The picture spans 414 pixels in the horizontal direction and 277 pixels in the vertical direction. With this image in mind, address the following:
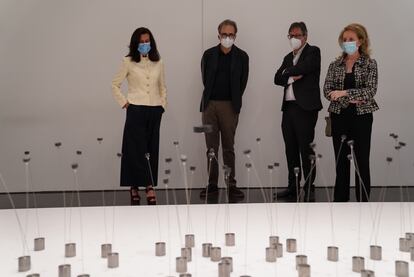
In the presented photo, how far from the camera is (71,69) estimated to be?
18.4 ft

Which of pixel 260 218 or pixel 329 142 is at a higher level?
pixel 329 142

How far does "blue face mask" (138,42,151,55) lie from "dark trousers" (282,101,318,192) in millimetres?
1400

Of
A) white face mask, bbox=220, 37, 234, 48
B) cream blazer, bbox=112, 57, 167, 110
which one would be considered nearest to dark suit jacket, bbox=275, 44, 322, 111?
white face mask, bbox=220, 37, 234, 48

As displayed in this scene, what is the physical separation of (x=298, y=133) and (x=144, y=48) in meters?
1.61

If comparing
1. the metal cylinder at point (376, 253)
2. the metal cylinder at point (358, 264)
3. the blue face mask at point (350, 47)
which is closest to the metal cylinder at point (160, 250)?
the metal cylinder at point (358, 264)

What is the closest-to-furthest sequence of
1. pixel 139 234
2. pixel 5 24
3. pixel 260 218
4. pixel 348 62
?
1. pixel 139 234
2. pixel 260 218
3. pixel 348 62
4. pixel 5 24

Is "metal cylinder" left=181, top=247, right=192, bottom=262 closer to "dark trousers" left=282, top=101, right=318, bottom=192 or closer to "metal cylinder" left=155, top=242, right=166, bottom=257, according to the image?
"metal cylinder" left=155, top=242, right=166, bottom=257

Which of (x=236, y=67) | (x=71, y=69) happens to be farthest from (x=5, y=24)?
(x=236, y=67)

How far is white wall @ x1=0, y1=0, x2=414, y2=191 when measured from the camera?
5.57 m

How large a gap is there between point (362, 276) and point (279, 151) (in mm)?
3713

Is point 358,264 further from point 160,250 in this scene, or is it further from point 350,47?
point 350,47

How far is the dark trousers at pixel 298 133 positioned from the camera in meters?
4.68

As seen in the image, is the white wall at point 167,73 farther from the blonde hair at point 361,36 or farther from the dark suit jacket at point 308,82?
the blonde hair at point 361,36

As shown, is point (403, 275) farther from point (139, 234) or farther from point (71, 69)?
point (71, 69)
